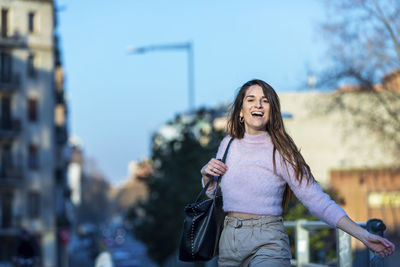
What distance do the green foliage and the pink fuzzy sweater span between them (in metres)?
28.9

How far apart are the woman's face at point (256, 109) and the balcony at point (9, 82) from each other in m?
53.0

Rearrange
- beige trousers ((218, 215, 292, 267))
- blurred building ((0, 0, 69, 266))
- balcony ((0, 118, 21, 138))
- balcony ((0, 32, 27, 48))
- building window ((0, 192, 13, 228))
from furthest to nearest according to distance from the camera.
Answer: balcony ((0, 32, 27, 48)) → blurred building ((0, 0, 69, 266)) → balcony ((0, 118, 21, 138)) → building window ((0, 192, 13, 228)) → beige trousers ((218, 215, 292, 267))

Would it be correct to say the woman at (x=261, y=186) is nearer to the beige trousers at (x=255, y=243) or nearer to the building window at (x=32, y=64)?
the beige trousers at (x=255, y=243)

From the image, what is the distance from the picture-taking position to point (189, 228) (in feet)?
17.3

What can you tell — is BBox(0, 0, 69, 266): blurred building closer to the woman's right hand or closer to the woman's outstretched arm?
the woman's right hand

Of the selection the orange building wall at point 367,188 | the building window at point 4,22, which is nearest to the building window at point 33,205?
the building window at point 4,22

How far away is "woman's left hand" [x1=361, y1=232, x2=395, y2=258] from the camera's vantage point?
4781 mm

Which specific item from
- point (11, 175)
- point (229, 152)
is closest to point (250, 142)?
point (229, 152)

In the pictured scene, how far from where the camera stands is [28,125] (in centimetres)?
5766

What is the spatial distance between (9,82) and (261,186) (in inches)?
2111

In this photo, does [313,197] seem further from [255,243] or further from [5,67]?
[5,67]

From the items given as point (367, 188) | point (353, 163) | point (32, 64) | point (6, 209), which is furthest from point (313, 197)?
point (32, 64)

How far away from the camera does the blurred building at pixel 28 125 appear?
2228 inches

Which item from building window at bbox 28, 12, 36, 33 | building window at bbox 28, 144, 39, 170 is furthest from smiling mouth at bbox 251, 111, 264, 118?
building window at bbox 28, 12, 36, 33
